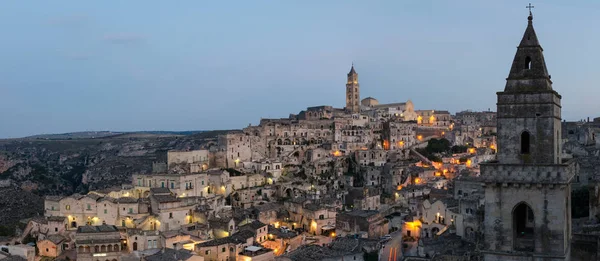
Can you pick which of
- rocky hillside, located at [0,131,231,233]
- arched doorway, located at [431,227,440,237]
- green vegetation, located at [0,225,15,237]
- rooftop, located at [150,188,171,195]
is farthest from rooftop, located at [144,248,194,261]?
rocky hillside, located at [0,131,231,233]

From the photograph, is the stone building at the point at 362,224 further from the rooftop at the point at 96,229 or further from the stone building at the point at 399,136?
the stone building at the point at 399,136

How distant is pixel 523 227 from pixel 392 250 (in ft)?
84.2

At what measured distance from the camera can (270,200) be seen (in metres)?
62.2

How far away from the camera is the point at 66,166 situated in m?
123

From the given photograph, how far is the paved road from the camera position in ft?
135

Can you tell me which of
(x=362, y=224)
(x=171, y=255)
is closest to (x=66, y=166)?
(x=362, y=224)

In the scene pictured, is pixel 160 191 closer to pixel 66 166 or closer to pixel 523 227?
pixel 523 227

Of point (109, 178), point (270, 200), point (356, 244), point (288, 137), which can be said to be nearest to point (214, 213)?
point (270, 200)

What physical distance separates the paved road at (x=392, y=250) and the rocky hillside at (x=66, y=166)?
50.2m

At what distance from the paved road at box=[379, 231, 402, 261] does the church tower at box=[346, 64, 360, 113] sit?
68.8 m

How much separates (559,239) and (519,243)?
4.23ft

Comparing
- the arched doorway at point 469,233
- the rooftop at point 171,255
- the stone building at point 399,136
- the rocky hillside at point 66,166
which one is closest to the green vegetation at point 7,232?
the rocky hillside at point 66,166

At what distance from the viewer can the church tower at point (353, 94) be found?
11406 cm

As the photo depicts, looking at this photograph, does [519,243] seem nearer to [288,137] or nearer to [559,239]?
[559,239]
